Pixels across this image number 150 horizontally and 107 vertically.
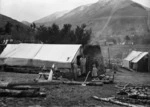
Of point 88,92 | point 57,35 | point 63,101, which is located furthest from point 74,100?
point 57,35

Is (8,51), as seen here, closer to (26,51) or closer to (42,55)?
(26,51)

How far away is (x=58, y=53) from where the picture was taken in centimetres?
1780

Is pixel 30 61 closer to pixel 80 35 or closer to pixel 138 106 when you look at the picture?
pixel 138 106

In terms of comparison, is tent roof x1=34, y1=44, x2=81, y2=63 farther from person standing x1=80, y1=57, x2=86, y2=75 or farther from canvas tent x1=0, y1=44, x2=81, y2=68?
person standing x1=80, y1=57, x2=86, y2=75

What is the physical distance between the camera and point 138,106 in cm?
812

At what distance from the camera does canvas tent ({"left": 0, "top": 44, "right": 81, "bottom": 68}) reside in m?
16.7

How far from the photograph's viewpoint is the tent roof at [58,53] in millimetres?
16859

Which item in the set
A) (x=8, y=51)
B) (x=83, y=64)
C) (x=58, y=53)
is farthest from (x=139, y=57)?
(x=8, y=51)

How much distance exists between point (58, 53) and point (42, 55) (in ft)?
4.25

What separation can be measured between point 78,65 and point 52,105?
9095 mm

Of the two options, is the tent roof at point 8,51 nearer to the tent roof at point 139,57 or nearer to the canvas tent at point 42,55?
the canvas tent at point 42,55

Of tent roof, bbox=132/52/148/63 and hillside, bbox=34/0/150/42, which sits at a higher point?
hillside, bbox=34/0/150/42

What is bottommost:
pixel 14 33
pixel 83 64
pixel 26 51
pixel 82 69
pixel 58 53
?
pixel 82 69

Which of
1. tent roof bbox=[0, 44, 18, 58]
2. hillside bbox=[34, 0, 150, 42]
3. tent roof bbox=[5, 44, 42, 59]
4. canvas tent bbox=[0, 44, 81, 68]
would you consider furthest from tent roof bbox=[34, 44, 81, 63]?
hillside bbox=[34, 0, 150, 42]
